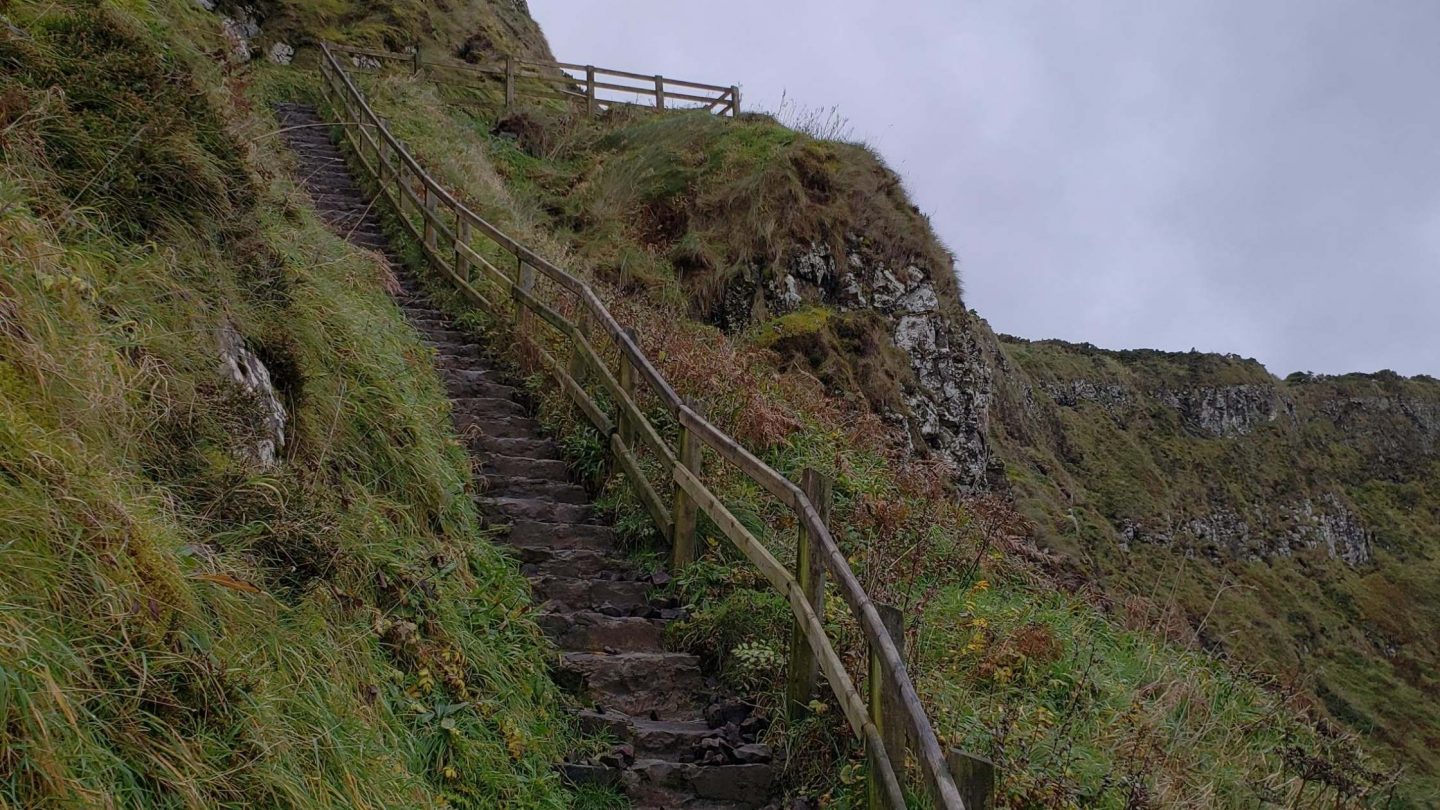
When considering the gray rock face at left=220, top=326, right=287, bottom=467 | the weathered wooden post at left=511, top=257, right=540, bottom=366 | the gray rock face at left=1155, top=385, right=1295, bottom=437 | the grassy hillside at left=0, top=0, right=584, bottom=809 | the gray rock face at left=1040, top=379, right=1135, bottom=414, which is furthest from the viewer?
the gray rock face at left=1155, top=385, right=1295, bottom=437

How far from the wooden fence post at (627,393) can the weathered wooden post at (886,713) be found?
387 cm

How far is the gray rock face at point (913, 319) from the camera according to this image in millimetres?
14633

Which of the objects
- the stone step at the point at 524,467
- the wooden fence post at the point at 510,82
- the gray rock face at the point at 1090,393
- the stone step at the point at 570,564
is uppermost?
the gray rock face at the point at 1090,393

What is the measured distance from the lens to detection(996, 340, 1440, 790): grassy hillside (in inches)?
888

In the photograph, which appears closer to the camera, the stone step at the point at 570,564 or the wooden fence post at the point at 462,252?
the stone step at the point at 570,564

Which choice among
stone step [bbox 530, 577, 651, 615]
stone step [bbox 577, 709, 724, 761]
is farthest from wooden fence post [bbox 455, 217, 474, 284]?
stone step [bbox 577, 709, 724, 761]

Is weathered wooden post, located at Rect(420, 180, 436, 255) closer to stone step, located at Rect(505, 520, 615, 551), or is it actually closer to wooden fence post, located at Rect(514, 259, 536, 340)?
wooden fence post, located at Rect(514, 259, 536, 340)

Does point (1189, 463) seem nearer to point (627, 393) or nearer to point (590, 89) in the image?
point (590, 89)

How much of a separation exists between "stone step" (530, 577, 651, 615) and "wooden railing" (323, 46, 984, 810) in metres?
0.40

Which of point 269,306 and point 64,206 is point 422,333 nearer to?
point 269,306

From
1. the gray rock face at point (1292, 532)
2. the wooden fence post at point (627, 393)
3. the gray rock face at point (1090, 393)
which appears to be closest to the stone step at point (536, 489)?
the wooden fence post at point (627, 393)

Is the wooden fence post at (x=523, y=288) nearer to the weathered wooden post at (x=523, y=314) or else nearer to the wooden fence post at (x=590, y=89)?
the weathered wooden post at (x=523, y=314)

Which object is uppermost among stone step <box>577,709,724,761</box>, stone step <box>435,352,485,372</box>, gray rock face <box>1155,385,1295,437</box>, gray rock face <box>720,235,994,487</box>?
gray rock face <box>1155,385,1295,437</box>

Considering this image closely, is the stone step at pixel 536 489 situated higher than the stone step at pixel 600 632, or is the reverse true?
the stone step at pixel 536 489
